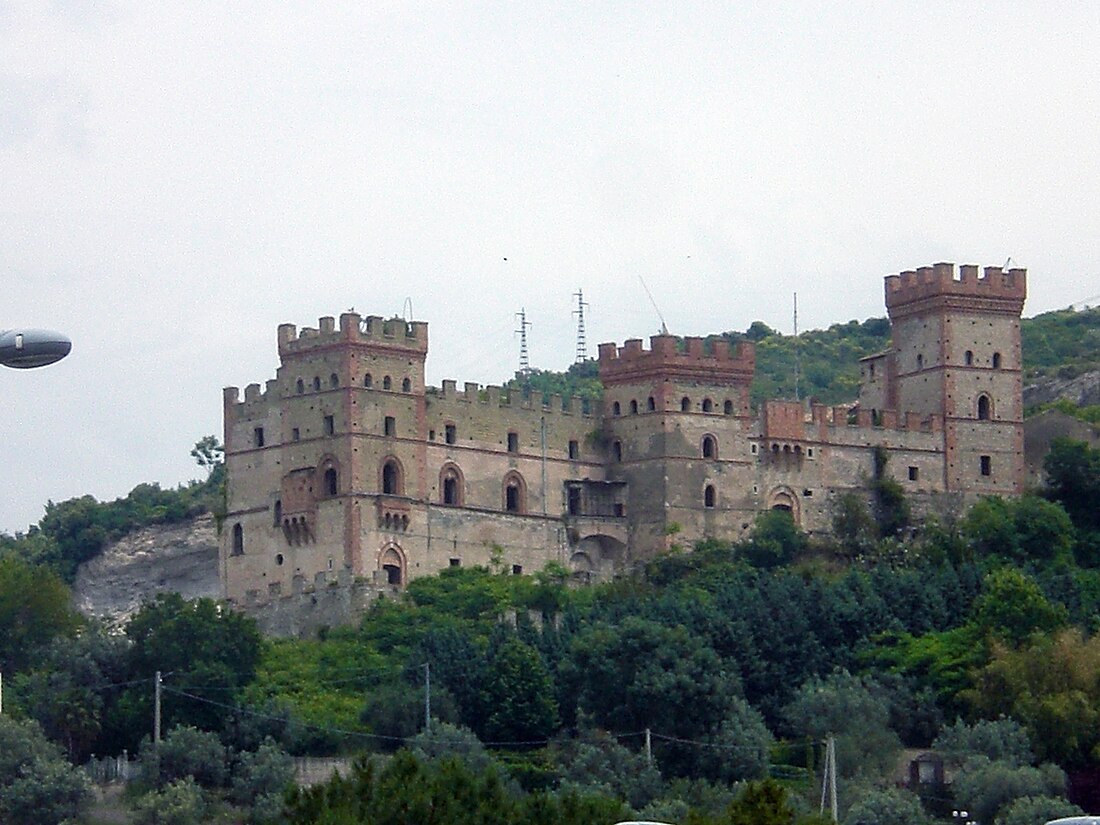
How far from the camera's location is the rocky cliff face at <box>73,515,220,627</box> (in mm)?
111062

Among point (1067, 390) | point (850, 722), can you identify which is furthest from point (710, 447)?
point (1067, 390)

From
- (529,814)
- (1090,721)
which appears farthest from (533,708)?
(529,814)

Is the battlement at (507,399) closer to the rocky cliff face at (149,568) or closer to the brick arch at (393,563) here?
the brick arch at (393,563)

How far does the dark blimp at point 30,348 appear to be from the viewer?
41.8 m

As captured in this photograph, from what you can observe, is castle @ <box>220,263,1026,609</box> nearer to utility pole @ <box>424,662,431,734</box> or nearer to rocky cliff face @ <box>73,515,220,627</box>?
utility pole @ <box>424,662,431,734</box>

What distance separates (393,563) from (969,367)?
1898 cm

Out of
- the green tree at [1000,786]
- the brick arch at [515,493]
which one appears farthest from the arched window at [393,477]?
the green tree at [1000,786]

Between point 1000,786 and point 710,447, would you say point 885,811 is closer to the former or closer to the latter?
point 1000,786

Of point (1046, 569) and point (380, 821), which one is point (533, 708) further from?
point (380, 821)

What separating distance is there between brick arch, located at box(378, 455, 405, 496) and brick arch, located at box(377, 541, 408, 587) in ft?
4.78

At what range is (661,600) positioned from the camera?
Answer: 9056 centimetres

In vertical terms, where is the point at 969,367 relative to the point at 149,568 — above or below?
above

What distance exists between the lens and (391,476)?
310 feet

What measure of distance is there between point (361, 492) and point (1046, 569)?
18.5 m
